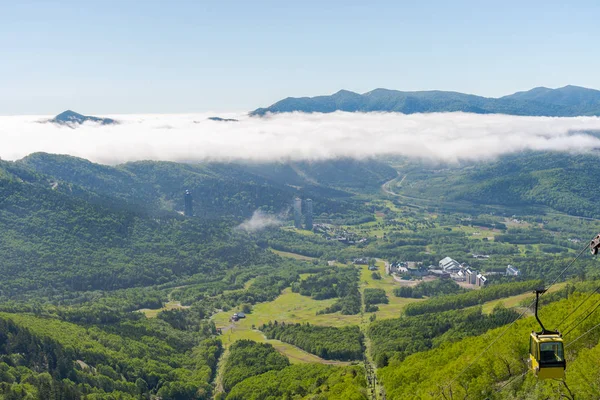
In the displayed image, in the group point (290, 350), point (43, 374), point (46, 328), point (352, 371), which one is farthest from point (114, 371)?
point (352, 371)

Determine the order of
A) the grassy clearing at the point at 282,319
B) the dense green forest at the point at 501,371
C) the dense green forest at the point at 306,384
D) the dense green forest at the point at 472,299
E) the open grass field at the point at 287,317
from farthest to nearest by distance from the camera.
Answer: the open grass field at the point at 287,317
the dense green forest at the point at 472,299
the grassy clearing at the point at 282,319
the dense green forest at the point at 306,384
the dense green forest at the point at 501,371

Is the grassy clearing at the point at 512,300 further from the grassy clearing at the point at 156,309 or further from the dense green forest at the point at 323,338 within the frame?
the grassy clearing at the point at 156,309

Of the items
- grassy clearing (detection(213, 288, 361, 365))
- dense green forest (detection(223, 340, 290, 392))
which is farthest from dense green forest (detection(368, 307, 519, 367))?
dense green forest (detection(223, 340, 290, 392))

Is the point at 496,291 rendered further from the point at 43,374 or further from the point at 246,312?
the point at 43,374

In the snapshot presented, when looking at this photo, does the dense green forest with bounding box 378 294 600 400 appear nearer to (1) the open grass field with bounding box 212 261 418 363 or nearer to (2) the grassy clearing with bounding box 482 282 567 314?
(2) the grassy clearing with bounding box 482 282 567 314

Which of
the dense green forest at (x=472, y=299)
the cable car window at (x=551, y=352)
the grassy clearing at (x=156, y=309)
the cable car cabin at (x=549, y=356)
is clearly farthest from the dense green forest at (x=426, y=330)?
the grassy clearing at (x=156, y=309)
